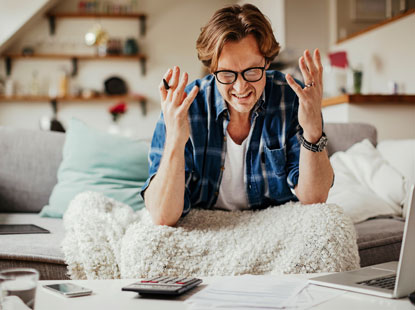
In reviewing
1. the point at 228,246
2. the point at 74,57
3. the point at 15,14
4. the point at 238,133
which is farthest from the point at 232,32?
the point at 74,57

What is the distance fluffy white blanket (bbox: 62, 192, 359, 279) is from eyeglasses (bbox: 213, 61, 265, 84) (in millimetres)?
394

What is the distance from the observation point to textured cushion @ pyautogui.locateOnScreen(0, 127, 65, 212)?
212 centimetres

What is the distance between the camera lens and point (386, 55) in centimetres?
427

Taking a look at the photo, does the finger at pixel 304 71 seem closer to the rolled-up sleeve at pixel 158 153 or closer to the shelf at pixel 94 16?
the rolled-up sleeve at pixel 158 153

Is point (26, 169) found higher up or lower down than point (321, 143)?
lower down

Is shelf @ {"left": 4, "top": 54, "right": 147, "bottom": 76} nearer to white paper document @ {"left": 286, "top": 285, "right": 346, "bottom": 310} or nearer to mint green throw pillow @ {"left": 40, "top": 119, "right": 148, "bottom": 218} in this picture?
mint green throw pillow @ {"left": 40, "top": 119, "right": 148, "bottom": 218}

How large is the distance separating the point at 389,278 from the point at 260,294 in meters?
0.28

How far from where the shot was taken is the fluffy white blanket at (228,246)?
4.12ft

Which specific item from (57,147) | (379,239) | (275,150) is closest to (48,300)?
(275,150)

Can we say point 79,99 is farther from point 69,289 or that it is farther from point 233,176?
point 69,289

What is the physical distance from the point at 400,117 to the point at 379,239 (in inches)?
73.3

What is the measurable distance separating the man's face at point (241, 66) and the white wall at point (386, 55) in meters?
3.00

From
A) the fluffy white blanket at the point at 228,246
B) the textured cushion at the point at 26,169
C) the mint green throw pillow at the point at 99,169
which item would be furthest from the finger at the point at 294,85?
the textured cushion at the point at 26,169

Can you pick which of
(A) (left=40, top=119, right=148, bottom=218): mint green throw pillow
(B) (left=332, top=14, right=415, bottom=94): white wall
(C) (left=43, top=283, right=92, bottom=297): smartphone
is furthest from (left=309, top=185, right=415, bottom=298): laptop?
(B) (left=332, top=14, right=415, bottom=94): white wall
